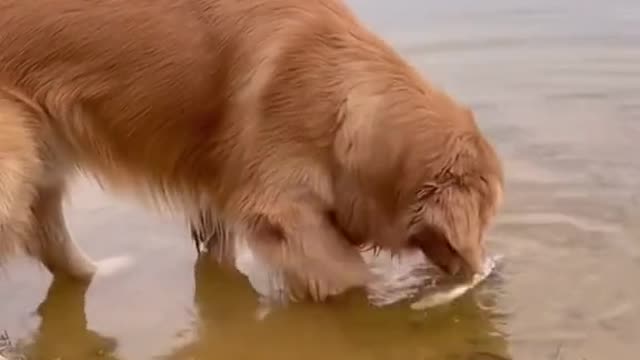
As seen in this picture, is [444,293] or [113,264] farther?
[113,264]

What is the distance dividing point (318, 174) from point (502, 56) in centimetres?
289

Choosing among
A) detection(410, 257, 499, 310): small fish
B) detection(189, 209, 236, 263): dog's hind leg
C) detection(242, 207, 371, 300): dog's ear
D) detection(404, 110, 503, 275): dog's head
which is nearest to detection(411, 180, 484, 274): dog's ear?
detection(404, 110, 503, 275): dog's head

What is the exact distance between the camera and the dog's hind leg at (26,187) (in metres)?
4.41

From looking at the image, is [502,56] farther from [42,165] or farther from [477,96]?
[42,165]

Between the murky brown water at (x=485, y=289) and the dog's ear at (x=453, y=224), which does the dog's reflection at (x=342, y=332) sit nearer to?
the murky brown water at (x=485, y=289)

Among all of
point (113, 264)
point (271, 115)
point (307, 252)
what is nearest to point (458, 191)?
point (307, 252)

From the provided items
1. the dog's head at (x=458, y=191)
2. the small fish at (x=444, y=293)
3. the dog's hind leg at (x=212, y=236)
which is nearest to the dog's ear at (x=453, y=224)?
the dog's head at (x=458, y=191)

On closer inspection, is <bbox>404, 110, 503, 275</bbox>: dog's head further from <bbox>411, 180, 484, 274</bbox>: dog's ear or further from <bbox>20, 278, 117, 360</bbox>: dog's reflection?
<bbox>20, 278, 117, 360</bbox>: dog's reflection

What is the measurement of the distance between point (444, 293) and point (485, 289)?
153 mm

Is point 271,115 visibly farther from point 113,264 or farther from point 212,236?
point 113,264

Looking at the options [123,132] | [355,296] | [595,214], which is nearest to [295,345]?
[355,296]

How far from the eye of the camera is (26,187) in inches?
177

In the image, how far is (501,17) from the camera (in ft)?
24.8

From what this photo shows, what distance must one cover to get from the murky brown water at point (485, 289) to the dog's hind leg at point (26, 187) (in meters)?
0.22
